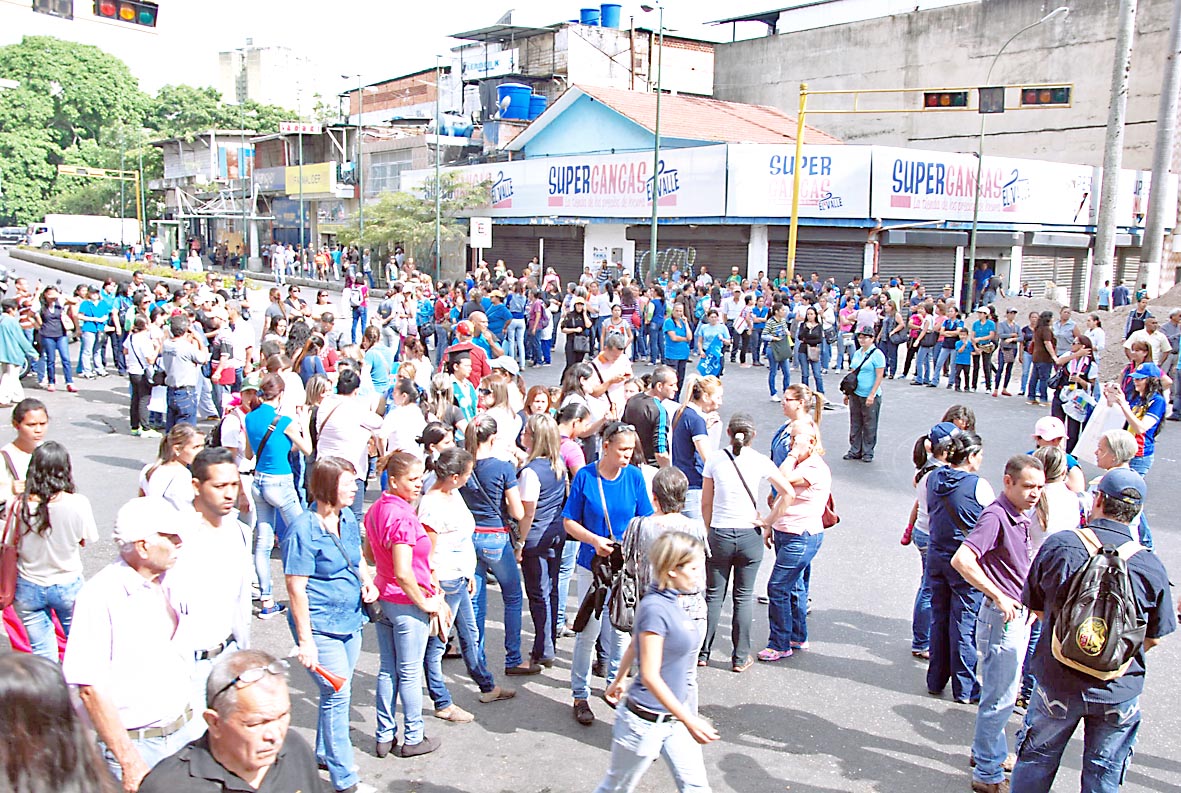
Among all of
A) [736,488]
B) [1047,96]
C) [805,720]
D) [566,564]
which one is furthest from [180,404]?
[1047,96]

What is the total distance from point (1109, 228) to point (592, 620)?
70.8ft

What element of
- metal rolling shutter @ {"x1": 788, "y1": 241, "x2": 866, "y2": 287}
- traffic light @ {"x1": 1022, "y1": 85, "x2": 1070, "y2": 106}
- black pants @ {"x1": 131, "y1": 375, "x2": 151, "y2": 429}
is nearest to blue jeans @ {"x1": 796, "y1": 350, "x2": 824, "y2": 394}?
→ traffic light @ {"x1": 1022, "y1": 85, "x2": 1070, "y2": 106}

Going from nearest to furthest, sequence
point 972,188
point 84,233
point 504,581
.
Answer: point 504,581 < point 972,188 < point 84,233

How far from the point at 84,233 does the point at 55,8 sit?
53.3 meters

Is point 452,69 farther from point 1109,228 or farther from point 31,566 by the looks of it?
point 31,566

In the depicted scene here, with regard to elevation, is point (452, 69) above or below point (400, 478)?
above

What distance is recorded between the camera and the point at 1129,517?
171 inches

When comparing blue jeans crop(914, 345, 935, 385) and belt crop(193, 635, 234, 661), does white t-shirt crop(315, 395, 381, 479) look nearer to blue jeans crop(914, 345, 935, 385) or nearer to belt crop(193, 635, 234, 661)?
belt crop(193, 635, 234, 661)

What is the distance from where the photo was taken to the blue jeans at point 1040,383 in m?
16.0

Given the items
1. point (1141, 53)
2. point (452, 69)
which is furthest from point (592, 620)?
point (452, 69)

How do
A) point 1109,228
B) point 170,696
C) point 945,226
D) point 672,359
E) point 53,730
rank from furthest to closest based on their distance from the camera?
point 945,226
point 1109,228
point 672,359
point 170,696
point 53,730

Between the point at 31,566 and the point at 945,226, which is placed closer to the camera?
the point at 31,566

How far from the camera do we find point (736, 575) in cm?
629

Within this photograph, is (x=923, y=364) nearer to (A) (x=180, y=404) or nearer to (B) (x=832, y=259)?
(B) (x=832, y=259)
